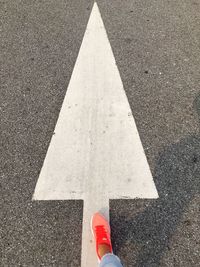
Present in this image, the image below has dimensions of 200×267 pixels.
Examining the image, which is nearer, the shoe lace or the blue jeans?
the blue jeans

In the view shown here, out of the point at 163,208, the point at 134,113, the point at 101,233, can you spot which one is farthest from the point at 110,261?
the point at 134,113

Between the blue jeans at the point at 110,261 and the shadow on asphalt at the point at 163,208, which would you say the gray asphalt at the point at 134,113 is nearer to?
the shadow on asphalt at the point at 163,208

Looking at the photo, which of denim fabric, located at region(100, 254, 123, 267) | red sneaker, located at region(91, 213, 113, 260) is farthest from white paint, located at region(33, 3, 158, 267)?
denim fabric, located at region(100, 254, 123, 267)

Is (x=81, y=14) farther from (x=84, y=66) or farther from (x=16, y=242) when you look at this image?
(x=16, y=242)

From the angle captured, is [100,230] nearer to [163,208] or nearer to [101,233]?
[101,233]

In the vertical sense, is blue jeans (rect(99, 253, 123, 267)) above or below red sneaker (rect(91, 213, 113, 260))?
above

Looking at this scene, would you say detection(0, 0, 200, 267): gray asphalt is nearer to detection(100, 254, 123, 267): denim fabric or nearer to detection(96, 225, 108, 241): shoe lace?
detection(96, 225, 108, 241): shoe lace

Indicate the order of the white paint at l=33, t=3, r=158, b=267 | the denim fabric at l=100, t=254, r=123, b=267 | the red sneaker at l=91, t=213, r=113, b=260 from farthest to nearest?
1. the white paint at l=33, t=3, r=158, b=267
2. the red sneaker at l=91, t=213, r=113, b=260
3. the denim fabric at l=100, t=254, r=123, b=267

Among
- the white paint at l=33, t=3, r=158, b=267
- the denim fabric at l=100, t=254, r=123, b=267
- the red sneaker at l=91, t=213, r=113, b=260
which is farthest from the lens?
the white paint at l=33, t=3, r=158, b=267

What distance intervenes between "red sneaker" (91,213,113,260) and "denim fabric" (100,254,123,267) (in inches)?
6.3

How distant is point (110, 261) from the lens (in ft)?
9.25

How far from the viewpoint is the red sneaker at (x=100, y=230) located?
310cm

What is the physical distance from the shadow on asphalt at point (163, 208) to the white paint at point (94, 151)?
11cm

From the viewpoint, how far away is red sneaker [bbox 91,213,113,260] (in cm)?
310
